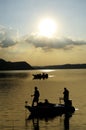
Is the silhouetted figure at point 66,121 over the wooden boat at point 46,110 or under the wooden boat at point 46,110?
under

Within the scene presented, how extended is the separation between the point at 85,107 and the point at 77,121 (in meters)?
10.8

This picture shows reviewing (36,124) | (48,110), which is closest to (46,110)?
(48,110)

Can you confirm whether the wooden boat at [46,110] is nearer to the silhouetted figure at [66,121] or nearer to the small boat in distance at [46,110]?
the small boat in distance at [46,110]

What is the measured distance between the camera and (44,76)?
171m

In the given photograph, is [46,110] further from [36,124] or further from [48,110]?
[36,124]

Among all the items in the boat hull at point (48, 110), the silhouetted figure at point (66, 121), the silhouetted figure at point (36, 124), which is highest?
the boat hull at point (48, 110)

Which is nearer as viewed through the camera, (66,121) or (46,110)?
(66,121)

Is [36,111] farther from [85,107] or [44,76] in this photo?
[44,76]

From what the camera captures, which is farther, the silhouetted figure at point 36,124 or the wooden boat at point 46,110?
the wooden boat at point 46,110

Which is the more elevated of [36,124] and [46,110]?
[46,110]

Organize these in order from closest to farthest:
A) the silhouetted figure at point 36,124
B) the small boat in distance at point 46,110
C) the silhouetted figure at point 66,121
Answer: the silhouetted figure at point 66,121, the silhouetted figure at point 36,124, the small boat in distance at point 46,110

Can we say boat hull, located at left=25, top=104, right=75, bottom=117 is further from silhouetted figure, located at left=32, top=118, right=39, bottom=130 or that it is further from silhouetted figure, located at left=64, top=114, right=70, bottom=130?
silhouetted figure, located at left=32, top=118, right=39, bottom=130

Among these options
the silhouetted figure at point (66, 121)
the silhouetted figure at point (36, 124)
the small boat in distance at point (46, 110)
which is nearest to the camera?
the silhouetted figure at point (66, 121)

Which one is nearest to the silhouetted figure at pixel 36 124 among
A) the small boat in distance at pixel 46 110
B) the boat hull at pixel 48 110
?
the small boat in distance at pixel 46 110
